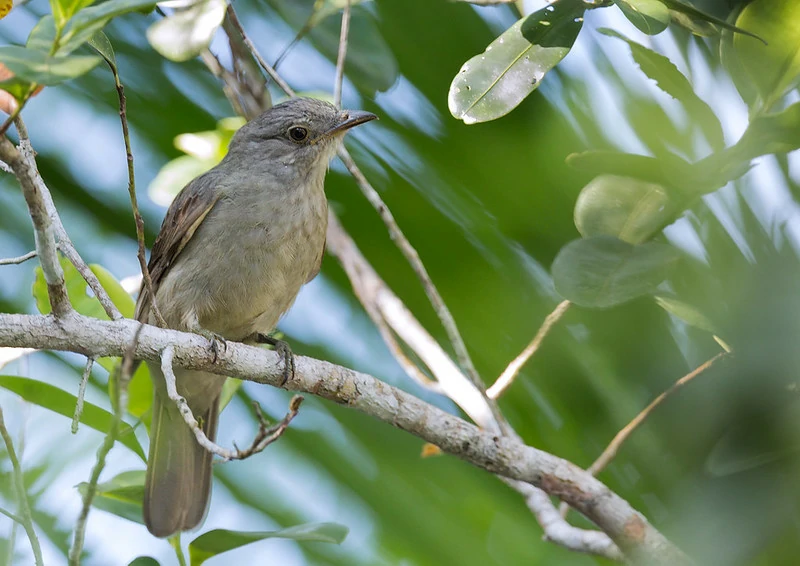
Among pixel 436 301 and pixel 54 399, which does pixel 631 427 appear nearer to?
pixel 436 301

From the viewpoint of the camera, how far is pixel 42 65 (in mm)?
1468

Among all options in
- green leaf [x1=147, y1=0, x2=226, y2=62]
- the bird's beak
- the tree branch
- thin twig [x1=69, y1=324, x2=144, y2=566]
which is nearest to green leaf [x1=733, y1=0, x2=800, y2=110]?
the tree branch

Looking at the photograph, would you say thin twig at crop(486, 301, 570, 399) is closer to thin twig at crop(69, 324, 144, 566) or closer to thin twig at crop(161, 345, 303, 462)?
thin twig at crop(161, 345, 303, 462)

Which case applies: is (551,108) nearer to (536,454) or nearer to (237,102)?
(536,454)

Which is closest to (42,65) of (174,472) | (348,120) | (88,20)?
(88,20)

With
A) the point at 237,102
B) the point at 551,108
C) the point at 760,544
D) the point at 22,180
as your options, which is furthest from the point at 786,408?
the point at 237,102

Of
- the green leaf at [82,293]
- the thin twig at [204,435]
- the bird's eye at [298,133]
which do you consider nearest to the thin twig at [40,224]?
the thin twig at [204,435]

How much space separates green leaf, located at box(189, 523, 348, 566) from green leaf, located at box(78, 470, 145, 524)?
0.37m

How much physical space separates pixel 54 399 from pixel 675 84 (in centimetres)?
187

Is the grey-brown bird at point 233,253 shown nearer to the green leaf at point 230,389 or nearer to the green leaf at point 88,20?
the green leaf at point 230,389

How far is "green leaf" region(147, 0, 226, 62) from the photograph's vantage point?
2.95m

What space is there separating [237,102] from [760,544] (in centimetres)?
300

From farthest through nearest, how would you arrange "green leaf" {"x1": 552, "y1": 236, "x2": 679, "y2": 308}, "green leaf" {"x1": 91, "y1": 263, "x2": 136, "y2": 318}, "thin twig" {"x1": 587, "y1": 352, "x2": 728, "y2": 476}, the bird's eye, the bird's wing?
1. the bird's eye
2. the bird's wing
3. "green leaf" {"x1": 91, "y1": 263, "x2": 136, "y2": 318}
4. "thin twig" {"x1": 587, "y1": 352, "x2": 728, "y2": 476}
5. "green leaf" {"x1": 552, "y1": 236, "x2": 679, "y2": 308}

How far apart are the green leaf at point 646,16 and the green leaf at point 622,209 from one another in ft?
1.67
